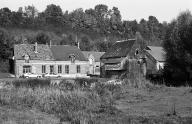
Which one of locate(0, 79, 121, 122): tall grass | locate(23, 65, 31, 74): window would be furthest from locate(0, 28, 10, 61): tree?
locate(0, 79, 121, 122): tall grass

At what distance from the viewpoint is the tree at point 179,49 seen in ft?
121

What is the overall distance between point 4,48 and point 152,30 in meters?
114

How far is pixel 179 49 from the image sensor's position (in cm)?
3756

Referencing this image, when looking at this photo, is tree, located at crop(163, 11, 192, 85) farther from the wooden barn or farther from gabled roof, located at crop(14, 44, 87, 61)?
gabled roof, located at crop(14, 44, 87, 61)

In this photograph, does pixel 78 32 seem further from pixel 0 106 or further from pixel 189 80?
pixel 0 106

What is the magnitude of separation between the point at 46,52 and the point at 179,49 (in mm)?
31693

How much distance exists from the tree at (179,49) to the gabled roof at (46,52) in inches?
1102

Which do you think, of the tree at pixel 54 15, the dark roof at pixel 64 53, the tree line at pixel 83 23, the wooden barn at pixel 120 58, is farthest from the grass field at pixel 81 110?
the tree at pixel 54 15

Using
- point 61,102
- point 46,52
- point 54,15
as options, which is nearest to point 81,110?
point 61,102

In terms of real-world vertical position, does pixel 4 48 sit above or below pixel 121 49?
above

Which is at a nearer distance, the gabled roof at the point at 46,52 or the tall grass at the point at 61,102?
the tall grass at the point at 61,102

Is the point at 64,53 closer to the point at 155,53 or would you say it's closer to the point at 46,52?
the point at 46,52

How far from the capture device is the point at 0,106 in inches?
685

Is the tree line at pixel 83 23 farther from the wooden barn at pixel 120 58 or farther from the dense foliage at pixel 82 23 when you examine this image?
the wooden barn at pixel 120 58
